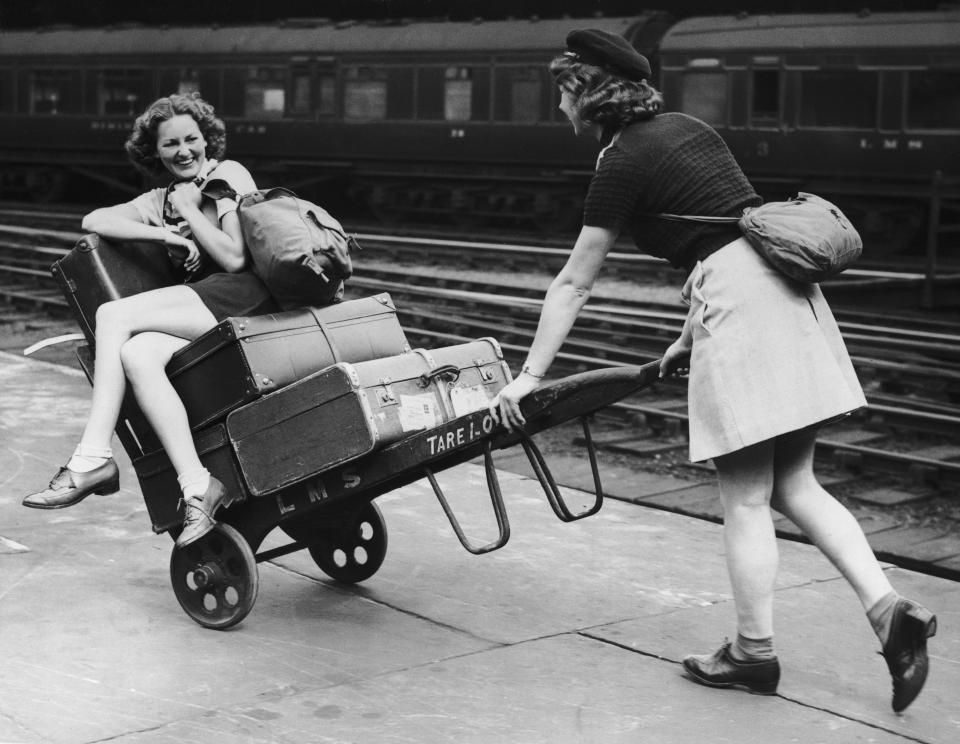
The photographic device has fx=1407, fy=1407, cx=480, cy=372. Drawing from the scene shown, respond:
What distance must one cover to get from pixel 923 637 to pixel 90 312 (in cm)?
271

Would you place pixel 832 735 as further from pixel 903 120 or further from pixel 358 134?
pixel 358 134

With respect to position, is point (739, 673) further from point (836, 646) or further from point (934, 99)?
point (934, 99)

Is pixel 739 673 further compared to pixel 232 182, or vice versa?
pixel 232 182

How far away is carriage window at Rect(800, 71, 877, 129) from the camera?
61.0 feet

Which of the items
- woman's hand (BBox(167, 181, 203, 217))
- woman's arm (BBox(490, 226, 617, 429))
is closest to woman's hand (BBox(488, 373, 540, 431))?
woman's arm (BBox(490, 226, 617, 429))

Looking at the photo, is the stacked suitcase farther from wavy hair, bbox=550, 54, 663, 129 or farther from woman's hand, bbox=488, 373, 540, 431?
wavy hair, bbox=550, 54, 663, 129

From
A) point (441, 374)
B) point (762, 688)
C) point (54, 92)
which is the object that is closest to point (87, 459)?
point (441, 374)

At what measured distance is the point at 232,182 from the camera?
4.54 meters

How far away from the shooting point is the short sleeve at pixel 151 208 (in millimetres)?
4660

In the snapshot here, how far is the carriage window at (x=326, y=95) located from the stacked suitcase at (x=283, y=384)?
1910 centimetres

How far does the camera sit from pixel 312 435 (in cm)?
414

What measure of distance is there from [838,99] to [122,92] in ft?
43.6

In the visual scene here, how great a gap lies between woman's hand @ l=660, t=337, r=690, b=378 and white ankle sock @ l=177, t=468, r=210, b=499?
1422 millimetres

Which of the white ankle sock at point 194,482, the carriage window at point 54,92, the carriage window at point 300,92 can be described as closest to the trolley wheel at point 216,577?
the white ankle sock at point 194,482
